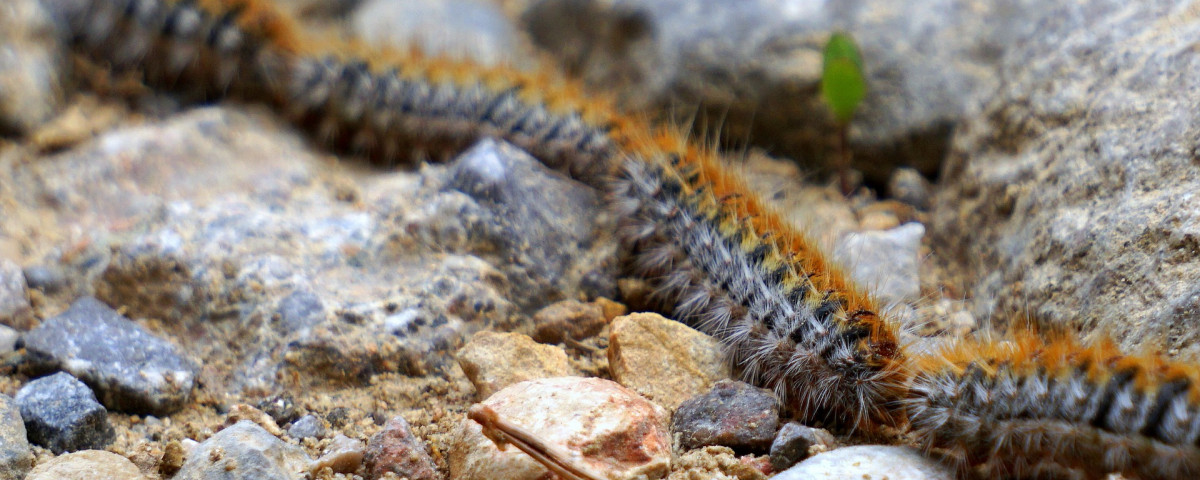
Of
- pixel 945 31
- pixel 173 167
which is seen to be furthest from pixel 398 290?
pixel 945 31

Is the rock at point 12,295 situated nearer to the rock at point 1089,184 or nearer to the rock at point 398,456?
the rock at point 398,456

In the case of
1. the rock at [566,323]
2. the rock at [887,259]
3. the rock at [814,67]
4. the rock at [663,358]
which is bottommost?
the rock at [566,323]

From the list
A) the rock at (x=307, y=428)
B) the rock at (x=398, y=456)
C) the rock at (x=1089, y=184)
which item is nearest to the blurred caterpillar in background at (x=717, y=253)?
the rock at (x=1089, y=184)

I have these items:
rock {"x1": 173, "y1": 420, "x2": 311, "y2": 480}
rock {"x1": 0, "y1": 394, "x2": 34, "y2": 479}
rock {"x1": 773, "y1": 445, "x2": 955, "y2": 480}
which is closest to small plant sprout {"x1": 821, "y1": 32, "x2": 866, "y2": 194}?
rock {"x1": 773, "y1": 445, "x2": 955, "y2": 480}

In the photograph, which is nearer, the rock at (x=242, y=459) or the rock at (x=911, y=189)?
the rock at (x=242, y=459)

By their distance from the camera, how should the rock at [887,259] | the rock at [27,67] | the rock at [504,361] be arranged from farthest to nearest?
the rock at [27,67]
the rock at [887,259]
the rock at [504,361]

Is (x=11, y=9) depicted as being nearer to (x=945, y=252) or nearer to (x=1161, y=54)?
(x=945, y=252)

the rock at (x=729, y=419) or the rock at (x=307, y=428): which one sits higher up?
the rock at (x=729, y=419)
